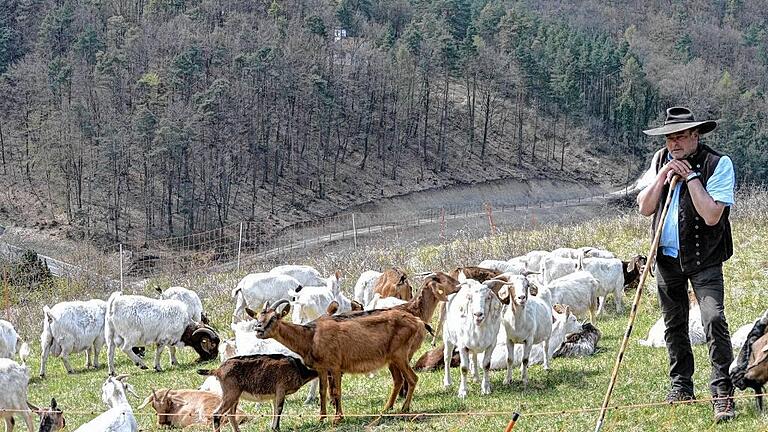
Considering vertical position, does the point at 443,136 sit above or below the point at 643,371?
below

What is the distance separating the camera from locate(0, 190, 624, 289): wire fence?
2812 centimetres

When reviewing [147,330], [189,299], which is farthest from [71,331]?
[189,299]

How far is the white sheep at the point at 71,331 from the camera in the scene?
14.4 meters

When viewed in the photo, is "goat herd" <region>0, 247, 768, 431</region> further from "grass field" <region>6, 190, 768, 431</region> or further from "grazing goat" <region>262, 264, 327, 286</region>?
"grazing goat" <region>262, 264, 327, 286</region>

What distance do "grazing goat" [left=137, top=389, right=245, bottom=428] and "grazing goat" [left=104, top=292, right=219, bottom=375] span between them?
4.27 meters

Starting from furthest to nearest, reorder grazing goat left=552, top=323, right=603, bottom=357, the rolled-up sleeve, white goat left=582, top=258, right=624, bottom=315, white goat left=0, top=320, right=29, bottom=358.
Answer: white goat left=582, top=258, right=624, bottom=315, white goat left=0, top=320, right=29, bottom=358, grazing goat left=552, top=323, right=603, bottom=357, the rolled-up sleeve

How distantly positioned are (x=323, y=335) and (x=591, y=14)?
145766mm

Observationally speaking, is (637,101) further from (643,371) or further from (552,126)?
(643,371)

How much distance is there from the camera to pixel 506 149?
3059 inches

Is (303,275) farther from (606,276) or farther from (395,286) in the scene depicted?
(606,276)

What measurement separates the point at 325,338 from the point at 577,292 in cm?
708

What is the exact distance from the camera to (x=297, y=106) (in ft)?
226

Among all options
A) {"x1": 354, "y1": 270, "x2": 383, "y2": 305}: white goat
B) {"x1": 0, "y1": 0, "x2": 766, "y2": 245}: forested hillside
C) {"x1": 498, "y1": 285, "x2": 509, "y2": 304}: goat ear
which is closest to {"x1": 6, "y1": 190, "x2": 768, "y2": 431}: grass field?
{"x1": 498, "y1": 285, "x2": 509, "y2": 304}: goat ear

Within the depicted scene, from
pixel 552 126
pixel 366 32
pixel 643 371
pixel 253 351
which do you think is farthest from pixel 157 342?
pixel 366 32
